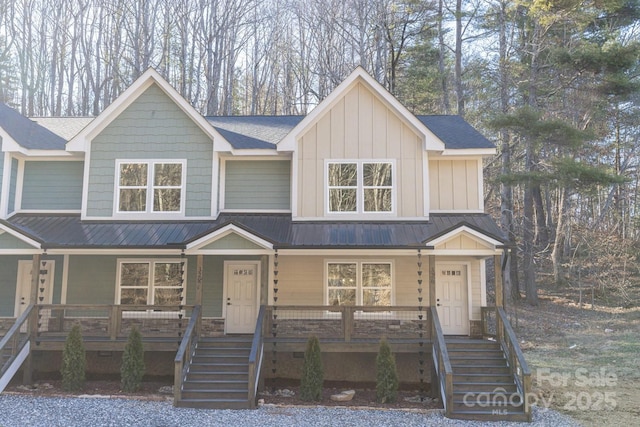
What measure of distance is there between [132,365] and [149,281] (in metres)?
2.89

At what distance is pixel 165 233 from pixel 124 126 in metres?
3.61

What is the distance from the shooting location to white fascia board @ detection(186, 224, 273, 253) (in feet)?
36.3

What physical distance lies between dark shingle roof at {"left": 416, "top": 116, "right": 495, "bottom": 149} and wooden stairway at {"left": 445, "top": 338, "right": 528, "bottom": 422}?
552 cm

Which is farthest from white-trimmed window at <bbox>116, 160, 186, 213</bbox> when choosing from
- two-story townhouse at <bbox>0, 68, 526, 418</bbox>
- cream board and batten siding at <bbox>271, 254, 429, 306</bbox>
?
cream board and batten siding at <bbox>271, 254, 429, 306</bbox>

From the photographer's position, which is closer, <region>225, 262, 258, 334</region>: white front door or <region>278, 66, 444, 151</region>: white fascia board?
<region>225, 262, 258, 334</region>: white front door

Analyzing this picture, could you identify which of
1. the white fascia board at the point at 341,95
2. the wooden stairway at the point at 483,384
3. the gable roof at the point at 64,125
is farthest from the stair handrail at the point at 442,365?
the gable roof at the point at 64,125

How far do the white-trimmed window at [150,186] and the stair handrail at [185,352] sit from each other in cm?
348

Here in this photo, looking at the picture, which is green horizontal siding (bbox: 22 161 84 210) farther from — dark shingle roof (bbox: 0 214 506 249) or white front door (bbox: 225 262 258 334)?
white front door (bbox: 225 262 258 334)

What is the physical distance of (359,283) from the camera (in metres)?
12.8

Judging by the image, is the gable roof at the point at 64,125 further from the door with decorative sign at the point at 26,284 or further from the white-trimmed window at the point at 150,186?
the door with decorative sign at the point at 26,284

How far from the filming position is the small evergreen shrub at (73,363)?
10516mm

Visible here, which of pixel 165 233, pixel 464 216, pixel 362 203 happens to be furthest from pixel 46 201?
pixel 464 216

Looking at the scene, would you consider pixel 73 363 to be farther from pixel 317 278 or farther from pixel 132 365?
pixel 317 278

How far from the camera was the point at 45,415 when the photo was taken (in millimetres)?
8719
